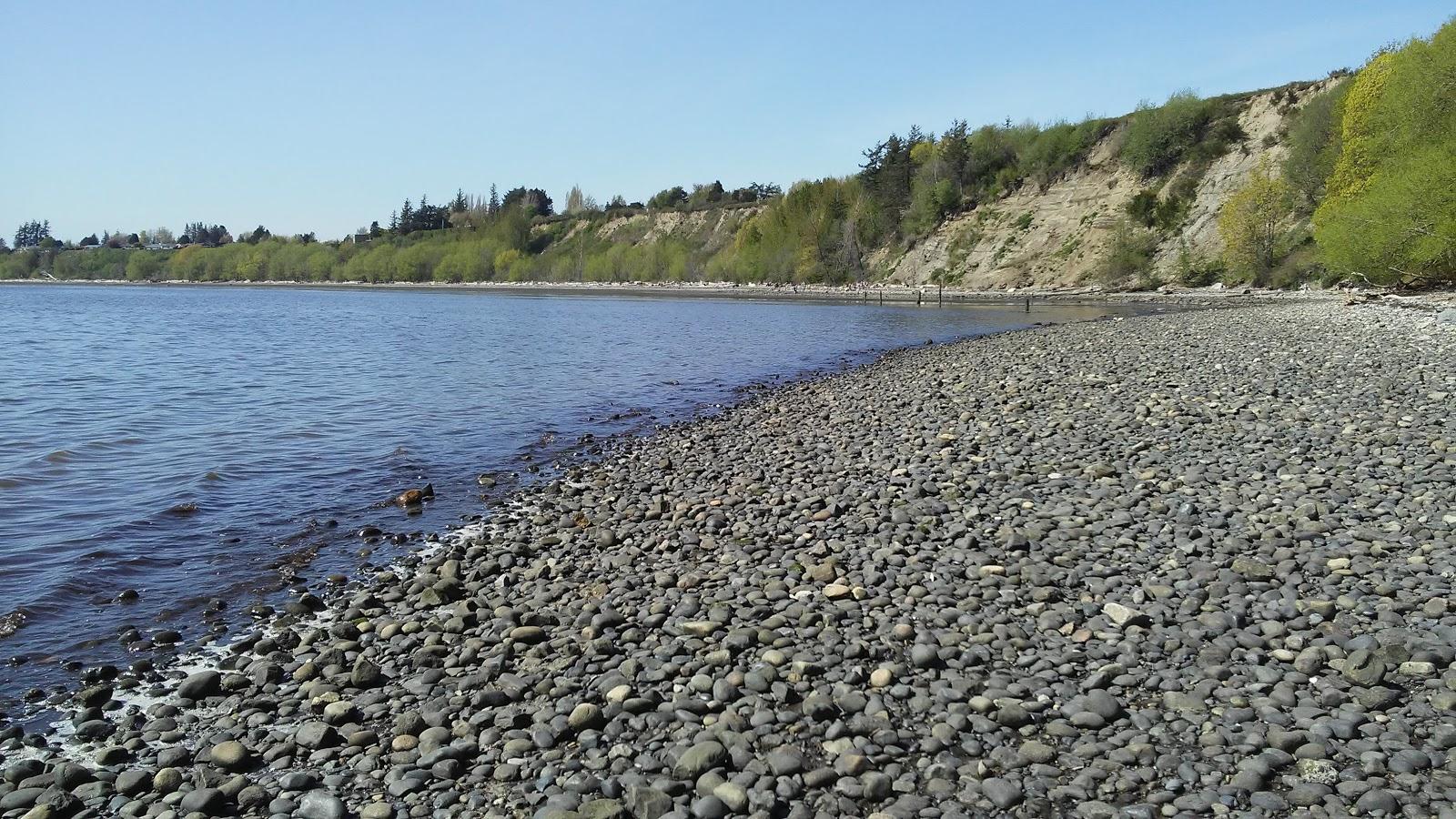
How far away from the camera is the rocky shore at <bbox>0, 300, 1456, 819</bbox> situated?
409 cm

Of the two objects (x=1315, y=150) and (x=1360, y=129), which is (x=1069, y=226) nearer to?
(x=1315, y=150)

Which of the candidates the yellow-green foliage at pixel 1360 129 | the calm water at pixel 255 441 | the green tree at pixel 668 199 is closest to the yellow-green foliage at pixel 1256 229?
the yellow-green foliage at pixel 1360 129

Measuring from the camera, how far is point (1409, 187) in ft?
115

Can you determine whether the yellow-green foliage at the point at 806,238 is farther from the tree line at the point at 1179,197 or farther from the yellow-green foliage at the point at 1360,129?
the yellow-green foliage at the point at 1360,129

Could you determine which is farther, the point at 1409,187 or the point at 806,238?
the point at 806,238

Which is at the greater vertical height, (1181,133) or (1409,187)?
(1181,133)

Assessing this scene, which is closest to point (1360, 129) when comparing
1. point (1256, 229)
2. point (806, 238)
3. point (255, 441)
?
point (1256, 229)

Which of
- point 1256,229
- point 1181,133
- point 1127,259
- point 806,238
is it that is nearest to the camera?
point 1256,229

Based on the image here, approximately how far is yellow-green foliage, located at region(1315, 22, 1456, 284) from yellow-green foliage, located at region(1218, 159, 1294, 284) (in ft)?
51.5

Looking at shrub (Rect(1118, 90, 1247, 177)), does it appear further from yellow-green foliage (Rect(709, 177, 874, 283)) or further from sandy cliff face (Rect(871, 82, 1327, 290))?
yellow-green foliage (Rect(709, 177, 874, 283))

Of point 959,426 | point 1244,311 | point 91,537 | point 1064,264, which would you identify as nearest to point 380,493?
point 91,537

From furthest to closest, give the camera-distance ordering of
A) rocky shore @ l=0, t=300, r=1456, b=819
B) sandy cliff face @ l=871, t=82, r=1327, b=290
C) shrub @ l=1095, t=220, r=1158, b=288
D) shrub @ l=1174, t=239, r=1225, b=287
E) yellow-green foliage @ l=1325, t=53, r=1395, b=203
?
sandy cliff face @ l=871, t=82, r=1327, b=290 → shrub @ l=1095, t=220, r=1158, b=288 → shrub @ l=1174, t=239, r=1225, b=287 → yellow-green foliage @ l=1325, t=53, r=1395, b=203 → rocky shore @ l=0, t=300, r=1456, b=819

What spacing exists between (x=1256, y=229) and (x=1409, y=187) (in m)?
27.5

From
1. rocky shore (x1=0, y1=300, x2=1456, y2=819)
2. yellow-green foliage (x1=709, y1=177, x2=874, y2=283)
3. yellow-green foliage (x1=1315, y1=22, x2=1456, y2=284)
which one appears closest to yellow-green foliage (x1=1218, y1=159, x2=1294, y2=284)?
yellow-green foliage (x1=1315, y1=22, x2=1456, y2=284)
